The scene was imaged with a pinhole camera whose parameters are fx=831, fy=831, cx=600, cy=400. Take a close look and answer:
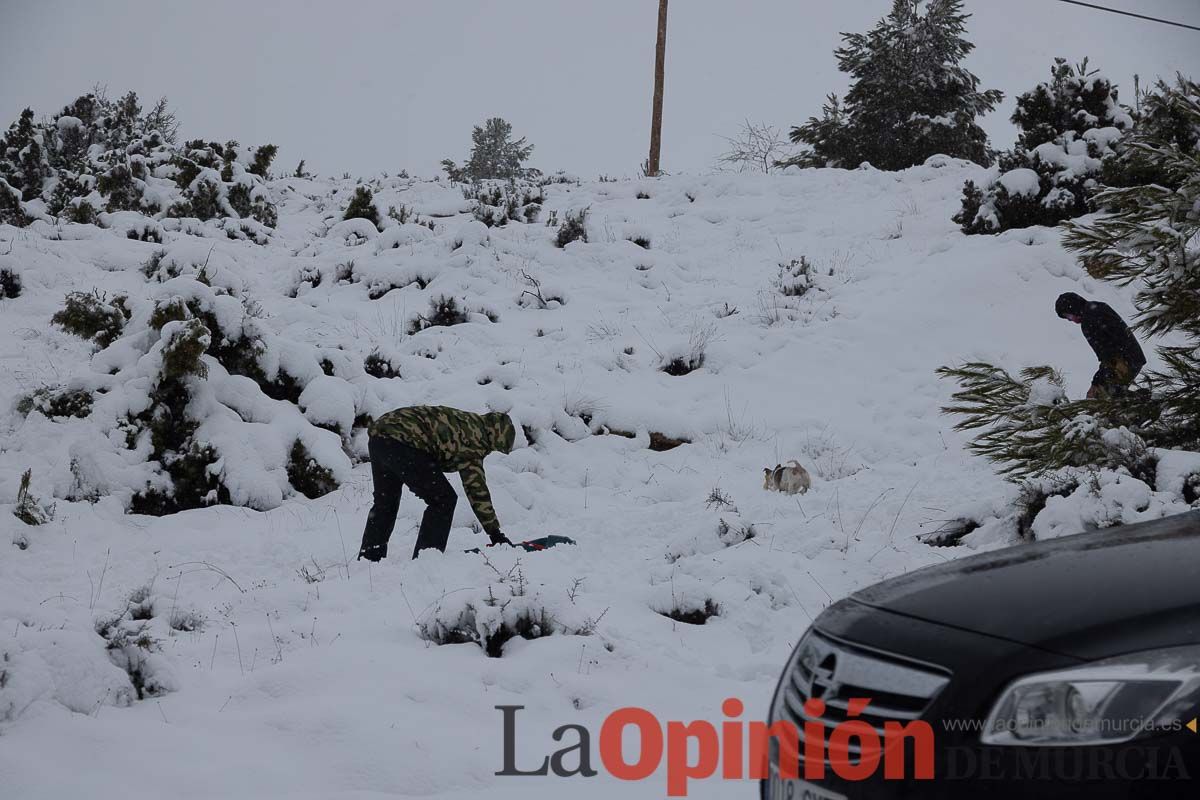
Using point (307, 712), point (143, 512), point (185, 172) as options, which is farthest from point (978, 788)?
point (185, 172)

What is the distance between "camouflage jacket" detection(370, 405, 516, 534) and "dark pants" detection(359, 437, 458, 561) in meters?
0.07

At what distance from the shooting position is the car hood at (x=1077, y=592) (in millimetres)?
1563

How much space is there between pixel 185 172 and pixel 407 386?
31.3ft

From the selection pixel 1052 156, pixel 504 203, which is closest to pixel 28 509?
pixel 504 203

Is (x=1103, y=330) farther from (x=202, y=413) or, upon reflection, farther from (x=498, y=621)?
(x=202, y=413)

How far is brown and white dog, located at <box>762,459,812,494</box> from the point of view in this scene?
249 inches

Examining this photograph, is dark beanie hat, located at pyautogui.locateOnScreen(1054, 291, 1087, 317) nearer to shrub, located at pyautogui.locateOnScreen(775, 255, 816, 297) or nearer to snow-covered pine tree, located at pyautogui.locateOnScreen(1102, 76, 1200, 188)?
snow-covered pine tree, located at pyautogui.locateOnScreen(1102, 76, 1200, 188)

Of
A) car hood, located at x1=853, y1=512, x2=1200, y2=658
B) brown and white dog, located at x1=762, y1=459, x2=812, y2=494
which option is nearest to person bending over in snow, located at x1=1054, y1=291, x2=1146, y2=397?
brown and white dog, located at x1=762, y1=459, x2=812, y2=494

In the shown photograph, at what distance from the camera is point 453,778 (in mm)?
2723

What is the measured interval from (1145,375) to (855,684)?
3728 mm

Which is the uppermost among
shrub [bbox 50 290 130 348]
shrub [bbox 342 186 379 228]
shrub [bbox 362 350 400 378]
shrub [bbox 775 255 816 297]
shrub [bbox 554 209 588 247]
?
shrub [bbox 342 186 379 228]

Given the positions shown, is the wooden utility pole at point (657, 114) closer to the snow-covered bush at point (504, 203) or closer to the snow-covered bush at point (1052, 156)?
the snow-covered bush at point (504, 203)

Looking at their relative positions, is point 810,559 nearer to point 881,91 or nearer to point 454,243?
point 454,243

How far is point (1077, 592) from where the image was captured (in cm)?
177
